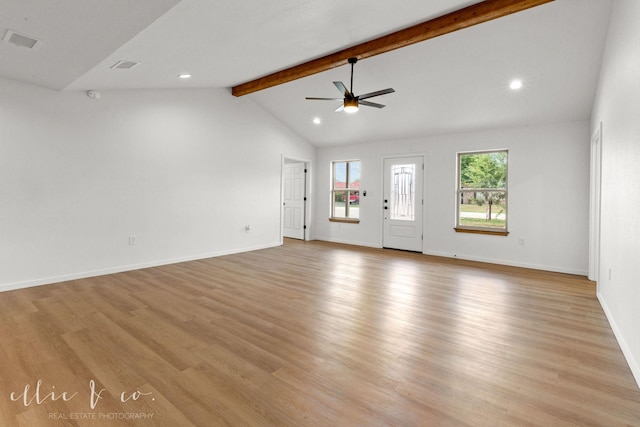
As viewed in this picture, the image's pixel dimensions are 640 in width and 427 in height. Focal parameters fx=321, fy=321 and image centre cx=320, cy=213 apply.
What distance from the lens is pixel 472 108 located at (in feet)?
17.5

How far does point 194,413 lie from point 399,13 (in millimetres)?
3891

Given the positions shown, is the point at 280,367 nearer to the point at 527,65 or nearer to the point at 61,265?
the point at 61,265

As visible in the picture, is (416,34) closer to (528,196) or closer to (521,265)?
(528,196)

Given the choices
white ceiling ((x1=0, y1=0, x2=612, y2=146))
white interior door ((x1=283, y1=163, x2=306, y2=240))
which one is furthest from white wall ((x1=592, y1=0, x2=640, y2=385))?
white interior door ((x1=283, y1=163, x2=306, y2=240))

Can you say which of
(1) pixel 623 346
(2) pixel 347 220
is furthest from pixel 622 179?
(2) pixel 347 220

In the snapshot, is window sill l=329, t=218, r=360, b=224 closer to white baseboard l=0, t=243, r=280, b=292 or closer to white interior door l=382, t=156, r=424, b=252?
white interior door l=382, t=156, r=424, b=252

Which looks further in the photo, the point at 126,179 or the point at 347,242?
the point at 347,242

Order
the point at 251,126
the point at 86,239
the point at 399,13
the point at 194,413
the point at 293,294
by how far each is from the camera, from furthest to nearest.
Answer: the point at 251,126 < the point at 86,239 < the point at 293,294 < the point at 399,13 < the point at 194,413

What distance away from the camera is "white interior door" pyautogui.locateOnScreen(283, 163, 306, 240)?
843 centimetres

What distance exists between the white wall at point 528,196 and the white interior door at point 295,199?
8.27ft

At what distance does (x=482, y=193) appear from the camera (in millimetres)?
6059

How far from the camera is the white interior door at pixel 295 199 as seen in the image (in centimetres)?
843

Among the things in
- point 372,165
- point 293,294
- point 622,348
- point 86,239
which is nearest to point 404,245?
point 372,165

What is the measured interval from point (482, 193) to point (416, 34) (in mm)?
3505
